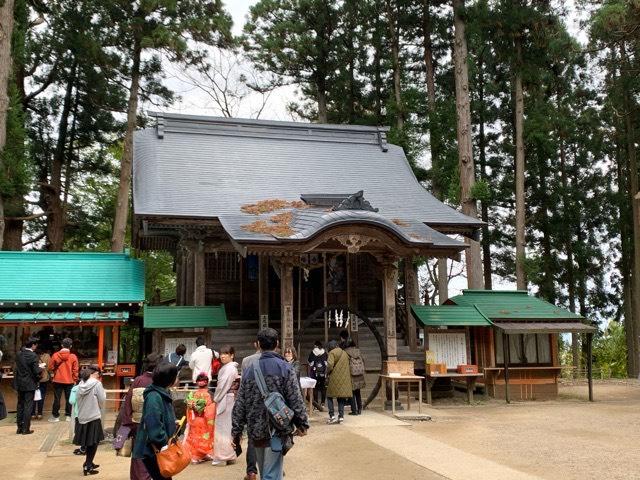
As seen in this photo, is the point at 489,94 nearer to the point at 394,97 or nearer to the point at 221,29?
the point at 394,97

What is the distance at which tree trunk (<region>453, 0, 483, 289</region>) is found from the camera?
18031 mm

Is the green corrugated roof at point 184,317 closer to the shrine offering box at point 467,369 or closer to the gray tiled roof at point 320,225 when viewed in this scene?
the gray tiled roof at point 320,225

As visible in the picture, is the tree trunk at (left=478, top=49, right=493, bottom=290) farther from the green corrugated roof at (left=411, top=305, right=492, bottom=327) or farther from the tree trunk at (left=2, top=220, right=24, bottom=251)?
the tree trunk at (left=2, top=220, right=24, bottom=251)

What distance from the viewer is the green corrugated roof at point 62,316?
11.9 metres

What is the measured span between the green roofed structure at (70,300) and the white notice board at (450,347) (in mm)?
6875

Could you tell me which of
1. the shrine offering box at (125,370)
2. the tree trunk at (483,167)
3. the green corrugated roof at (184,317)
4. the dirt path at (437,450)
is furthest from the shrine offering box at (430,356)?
the tree trunk at (483,167)

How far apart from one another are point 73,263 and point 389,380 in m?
8.26

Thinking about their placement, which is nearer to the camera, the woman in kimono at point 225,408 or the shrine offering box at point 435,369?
the woman in kimono at point 225,408

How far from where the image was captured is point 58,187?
24234 millimetres

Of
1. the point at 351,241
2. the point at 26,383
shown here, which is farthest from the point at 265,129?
the point at 26,383

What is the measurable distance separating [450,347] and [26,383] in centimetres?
902

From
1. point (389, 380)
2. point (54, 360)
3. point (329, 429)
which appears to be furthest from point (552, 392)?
point (54, 360)

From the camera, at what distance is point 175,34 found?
21.3 meters

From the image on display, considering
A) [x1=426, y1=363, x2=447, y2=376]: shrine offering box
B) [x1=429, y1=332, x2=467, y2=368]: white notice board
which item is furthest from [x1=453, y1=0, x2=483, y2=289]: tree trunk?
[x1=426, y1=363, x2=447, y2=376]: shrine offering box
